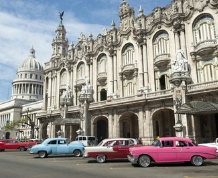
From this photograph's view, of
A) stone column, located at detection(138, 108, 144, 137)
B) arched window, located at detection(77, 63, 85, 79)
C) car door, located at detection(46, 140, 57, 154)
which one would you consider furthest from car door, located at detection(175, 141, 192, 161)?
arched window, located at detection(77, 63, 85, 79)

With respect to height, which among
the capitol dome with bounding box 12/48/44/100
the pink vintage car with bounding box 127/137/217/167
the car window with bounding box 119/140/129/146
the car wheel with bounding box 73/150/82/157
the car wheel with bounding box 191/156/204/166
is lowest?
the car wheel with bounding box 73/150/82/157

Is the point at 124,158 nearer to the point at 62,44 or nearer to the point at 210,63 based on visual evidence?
the point at 210,63

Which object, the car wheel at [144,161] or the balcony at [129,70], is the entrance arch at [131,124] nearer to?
the balcony at [129,70]

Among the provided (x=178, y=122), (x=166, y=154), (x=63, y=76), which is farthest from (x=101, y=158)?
(x=63, y=76)

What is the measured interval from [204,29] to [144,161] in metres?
22.6

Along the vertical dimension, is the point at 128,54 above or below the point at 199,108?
above

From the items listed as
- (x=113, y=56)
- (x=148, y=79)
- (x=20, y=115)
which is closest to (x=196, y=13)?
(x=148, y=79)

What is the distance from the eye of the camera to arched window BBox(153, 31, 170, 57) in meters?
33.0

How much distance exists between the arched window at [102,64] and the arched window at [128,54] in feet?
13.5

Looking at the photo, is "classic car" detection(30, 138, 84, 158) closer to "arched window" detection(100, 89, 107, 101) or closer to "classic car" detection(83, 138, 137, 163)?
"classic car" detection(83, 138, 137, 163)

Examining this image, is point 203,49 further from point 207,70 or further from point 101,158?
point 101,158

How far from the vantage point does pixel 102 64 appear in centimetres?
4106

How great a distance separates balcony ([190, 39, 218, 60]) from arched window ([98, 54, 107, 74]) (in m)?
15.6

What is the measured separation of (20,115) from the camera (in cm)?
8694
